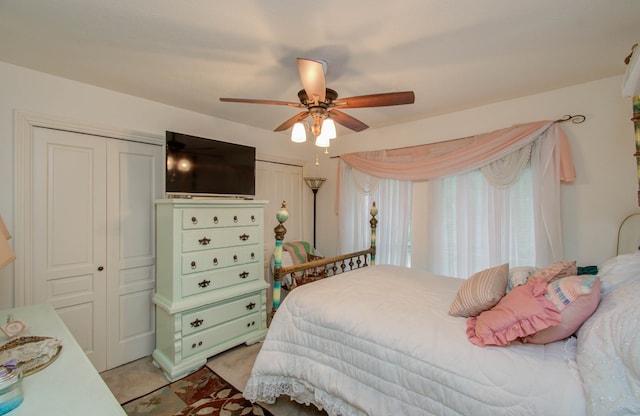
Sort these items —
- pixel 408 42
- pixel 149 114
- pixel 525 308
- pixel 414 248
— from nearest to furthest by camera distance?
1. pixel 525 308
2. pixel 408 42
3. pixel 149 114
4. pixel 414 248

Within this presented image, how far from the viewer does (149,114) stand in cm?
265

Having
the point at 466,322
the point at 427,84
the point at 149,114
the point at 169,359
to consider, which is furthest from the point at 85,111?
the point at 466,322

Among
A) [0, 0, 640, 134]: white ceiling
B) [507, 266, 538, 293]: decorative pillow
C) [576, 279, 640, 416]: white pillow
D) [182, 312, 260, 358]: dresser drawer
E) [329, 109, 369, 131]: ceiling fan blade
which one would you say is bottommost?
[182, 312, 260, 358]: dresser drawer

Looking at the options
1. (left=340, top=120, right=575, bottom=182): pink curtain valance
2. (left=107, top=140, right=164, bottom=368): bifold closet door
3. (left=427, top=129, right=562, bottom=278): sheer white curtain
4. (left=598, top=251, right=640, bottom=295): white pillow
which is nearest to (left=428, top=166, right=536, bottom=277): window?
(left=427, top=129, right=562, bottom=278): sheer white curtain

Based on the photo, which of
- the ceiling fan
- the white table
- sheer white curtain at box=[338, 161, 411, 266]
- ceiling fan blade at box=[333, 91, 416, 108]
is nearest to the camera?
the white table

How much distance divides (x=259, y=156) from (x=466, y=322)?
2886mm

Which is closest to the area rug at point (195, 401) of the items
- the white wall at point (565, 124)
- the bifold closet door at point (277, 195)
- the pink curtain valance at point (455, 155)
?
the white wall at point (565, 124)

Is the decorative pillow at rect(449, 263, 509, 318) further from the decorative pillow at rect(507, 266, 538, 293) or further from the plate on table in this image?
the plate on table

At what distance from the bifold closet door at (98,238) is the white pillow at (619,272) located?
322 cm

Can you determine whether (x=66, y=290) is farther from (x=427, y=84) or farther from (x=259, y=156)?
(x=427, y=84)

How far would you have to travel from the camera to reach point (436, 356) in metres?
1.26

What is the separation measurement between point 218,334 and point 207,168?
1534 mm

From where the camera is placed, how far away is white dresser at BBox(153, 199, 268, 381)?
7.67 ft

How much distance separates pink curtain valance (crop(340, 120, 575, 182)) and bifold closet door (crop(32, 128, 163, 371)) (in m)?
2.37
